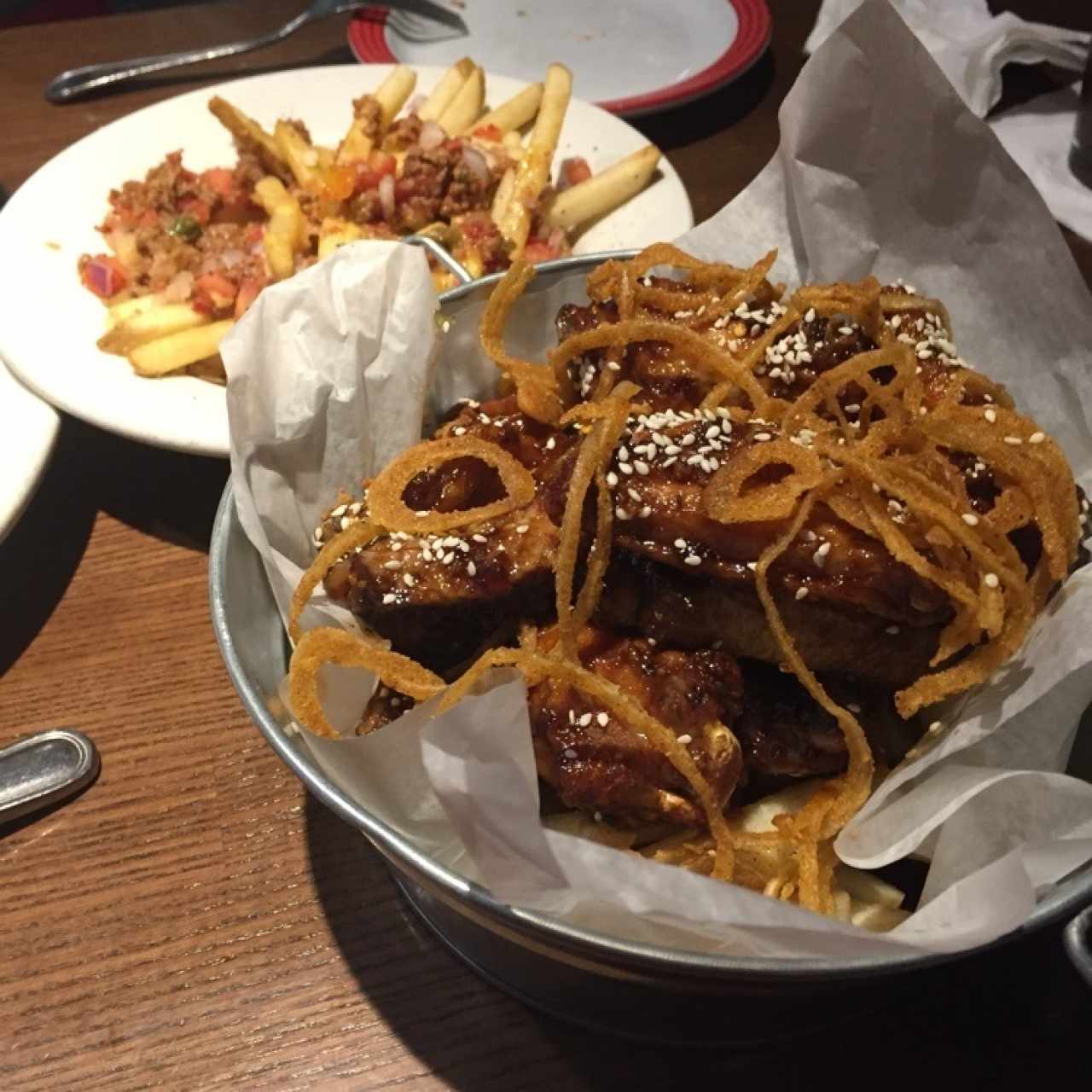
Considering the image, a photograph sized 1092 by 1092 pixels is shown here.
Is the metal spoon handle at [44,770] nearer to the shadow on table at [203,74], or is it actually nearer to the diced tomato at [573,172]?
the diced tomato at [573,172]

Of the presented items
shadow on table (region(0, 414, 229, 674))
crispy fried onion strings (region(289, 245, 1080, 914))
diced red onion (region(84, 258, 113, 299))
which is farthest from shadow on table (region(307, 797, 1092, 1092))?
diced red onion (region(84, 258, 113, 299))

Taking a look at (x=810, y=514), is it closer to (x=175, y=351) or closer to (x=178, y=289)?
(x=175, y=351)

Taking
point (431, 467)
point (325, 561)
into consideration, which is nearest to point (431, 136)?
point (431, 467)

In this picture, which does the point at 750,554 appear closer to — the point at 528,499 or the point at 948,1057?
the point at 528,499

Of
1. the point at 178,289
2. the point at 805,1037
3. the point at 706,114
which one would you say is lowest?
the point at 805,1037

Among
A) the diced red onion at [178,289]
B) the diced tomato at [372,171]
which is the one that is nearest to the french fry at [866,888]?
the diced red onion at [178,289]
